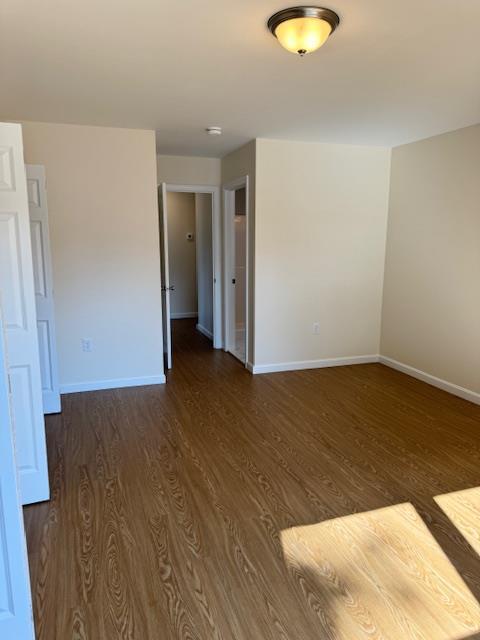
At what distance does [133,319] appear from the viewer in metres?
4.48

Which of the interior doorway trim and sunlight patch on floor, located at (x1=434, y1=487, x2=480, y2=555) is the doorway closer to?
the interior doorway trim

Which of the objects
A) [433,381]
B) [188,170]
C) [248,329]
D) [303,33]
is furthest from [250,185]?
[433,381]

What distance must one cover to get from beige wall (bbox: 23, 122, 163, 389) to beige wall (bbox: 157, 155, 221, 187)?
1101mm

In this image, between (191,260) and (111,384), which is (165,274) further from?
(191,260)

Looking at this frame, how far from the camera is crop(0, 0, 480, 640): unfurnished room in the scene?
193 cm

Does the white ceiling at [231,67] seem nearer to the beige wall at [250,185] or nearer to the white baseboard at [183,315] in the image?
the beige wall at [250,185]

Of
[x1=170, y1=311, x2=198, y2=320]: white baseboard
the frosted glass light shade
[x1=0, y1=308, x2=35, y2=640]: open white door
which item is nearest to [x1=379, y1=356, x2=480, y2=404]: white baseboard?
the frosted glass light shade

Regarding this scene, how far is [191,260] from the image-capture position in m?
8.49

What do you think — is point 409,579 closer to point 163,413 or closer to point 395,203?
point 163,413

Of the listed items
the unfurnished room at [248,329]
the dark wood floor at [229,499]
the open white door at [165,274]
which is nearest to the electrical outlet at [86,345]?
the unfurnished room at [248,329]

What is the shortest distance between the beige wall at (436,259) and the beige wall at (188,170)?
7.07 ft

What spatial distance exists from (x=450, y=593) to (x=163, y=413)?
2553mm

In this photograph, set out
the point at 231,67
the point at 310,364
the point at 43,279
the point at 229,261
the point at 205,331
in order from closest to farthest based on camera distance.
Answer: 1. the point at 231,67
2. the point at 43,279
3. the point at 310,364
4. the point at 229,261
5. the point at 205,331

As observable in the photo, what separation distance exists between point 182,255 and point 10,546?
725cm
